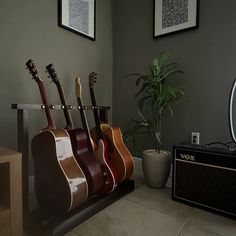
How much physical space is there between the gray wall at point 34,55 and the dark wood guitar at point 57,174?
438 mm

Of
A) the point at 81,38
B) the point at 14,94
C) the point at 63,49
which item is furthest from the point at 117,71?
the point at 14,94

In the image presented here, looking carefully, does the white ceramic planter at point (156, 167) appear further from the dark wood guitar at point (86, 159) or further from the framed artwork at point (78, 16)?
the framed artwork at point (78, 16)

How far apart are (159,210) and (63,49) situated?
139 centimetres

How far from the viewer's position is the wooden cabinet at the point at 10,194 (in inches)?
29.5

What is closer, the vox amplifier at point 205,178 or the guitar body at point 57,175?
the guitar body at point 57,175

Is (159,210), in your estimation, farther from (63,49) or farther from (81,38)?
(81,38)

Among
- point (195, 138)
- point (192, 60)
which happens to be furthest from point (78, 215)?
point (192, 60)

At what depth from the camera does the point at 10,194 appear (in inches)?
30.0

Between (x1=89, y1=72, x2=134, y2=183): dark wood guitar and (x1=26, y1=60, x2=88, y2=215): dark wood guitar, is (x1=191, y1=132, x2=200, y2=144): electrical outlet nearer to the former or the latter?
(x1=89, y1=72, x2=134, y2=183): dark wood guitar

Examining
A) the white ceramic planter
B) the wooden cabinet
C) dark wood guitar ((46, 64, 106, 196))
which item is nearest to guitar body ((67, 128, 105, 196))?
dark wood guitar ((46, 64, 106, 196))

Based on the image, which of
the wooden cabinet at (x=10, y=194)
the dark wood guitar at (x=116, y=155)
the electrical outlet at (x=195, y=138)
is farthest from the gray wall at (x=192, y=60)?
the wooden cabinet at (x=10, y=194)

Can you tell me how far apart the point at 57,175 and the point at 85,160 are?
0.65 feet

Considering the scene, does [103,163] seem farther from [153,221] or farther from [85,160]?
[153,221]

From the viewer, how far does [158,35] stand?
1.74 metres
